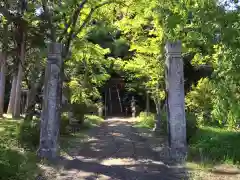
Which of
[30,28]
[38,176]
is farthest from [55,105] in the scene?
[30,28]

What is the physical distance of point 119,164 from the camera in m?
9.38

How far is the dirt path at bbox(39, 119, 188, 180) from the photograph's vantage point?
8.12 m

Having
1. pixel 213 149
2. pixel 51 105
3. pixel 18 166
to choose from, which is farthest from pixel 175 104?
pixel 18 166

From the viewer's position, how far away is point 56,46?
33.4 ft

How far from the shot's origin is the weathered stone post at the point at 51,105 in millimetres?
10086

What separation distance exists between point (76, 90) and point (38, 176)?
1363cm

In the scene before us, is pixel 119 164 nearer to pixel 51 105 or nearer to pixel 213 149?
pixel 51 105

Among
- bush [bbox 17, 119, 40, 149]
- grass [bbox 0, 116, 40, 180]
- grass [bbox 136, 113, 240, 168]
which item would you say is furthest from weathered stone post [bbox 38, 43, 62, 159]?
grass [bbox 136, 113, 240, 168]

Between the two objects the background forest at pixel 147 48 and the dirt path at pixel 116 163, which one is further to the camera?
the dirt path at pixel 116 163

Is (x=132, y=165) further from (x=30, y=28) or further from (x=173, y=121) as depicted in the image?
(x=30, y=28)

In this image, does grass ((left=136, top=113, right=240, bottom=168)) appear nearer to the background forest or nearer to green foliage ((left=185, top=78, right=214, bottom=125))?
the background forest

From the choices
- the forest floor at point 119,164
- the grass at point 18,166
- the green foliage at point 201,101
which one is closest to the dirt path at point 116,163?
the forest floor at point 119,164

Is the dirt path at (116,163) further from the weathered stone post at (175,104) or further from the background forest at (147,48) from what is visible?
the background forest at (147,48)

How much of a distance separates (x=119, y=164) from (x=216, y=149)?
285 cm
